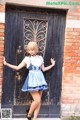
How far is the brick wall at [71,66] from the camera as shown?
359 inches

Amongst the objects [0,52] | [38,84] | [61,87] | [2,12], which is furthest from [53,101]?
[2,12]

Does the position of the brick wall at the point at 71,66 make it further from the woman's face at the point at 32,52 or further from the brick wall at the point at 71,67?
the woman's face at the point at 32,52

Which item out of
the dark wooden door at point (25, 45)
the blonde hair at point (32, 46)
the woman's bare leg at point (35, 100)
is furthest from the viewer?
the dark wooden door at point (25, 45)

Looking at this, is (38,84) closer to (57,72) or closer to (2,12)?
(57,72)

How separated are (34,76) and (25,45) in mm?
806

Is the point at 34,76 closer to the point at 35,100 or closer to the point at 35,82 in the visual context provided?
the point at 35,82

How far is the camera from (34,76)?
869 centimetres

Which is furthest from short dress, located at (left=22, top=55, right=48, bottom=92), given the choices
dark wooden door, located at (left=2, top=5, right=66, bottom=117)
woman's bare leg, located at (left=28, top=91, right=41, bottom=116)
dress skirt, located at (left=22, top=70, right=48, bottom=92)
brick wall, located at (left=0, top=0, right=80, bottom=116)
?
brick wall, located at (left=0, top=0, right=80, bottom=116)

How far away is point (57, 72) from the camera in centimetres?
933

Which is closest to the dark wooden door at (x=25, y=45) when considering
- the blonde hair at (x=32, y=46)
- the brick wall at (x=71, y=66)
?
Result: the brick wall at (x=71, y=66)

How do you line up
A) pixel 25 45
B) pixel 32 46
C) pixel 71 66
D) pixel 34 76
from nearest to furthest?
1. pixel 32 46
2. pixel 34 76
3. pixel 25 45
4. pixel 71 66

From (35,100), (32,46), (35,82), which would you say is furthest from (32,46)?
(35,100)

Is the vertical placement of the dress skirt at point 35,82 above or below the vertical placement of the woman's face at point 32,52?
below

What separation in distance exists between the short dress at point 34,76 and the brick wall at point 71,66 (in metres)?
0.69
